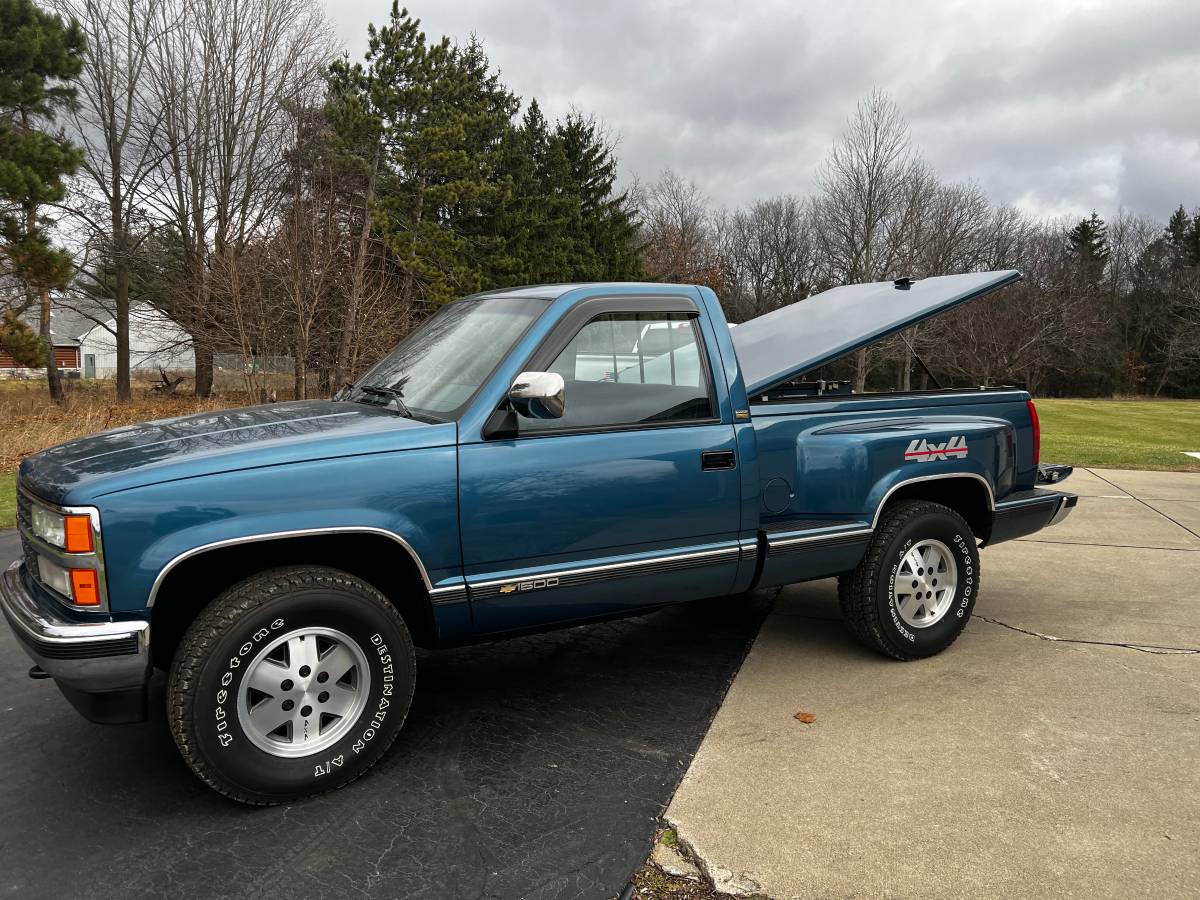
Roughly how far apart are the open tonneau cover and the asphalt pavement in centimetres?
161

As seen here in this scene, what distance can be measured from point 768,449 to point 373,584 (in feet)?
6.09

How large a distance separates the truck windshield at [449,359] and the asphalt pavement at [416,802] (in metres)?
1.42

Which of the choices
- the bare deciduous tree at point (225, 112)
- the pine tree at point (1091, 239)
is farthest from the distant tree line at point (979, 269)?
the bare deciduous tree at point (225, 112)

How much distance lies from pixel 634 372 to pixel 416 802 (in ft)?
6.38

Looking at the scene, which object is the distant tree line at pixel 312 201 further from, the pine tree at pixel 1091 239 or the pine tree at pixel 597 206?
the pine tree at pixel 1091 239

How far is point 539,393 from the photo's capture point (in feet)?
10.3

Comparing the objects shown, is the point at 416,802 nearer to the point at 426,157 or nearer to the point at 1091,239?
the point at 426,157

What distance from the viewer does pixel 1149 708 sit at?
3.82m

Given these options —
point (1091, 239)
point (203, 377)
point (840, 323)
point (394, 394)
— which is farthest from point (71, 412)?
point (1091, 239)

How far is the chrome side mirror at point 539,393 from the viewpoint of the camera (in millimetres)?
3139

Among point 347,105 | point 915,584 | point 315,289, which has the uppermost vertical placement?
point 347,105

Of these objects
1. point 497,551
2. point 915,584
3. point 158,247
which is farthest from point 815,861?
point 158,247

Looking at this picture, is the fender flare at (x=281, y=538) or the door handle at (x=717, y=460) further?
the door handle at (x=717, y=460)

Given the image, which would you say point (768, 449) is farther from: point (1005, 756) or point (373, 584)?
point (373, 584)
